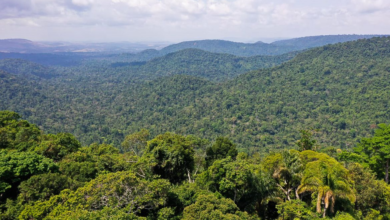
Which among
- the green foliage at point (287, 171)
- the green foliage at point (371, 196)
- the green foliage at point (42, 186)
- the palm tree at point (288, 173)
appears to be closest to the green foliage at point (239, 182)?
the green foliage at point (287, 171)

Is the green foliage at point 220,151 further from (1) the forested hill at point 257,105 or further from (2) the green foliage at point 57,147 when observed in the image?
(1) the forested hill at point 257,105

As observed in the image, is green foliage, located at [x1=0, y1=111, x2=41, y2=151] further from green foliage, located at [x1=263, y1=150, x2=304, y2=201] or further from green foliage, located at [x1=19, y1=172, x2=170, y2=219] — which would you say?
green foliage, located at [x1=263, y1=150, x2=304, y2=201]

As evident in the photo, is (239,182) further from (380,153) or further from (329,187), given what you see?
(380,153)

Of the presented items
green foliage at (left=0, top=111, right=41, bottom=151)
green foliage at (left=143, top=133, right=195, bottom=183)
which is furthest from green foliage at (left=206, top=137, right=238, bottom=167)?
green foliage at (left=0, top=111, right=41, bottom=151)

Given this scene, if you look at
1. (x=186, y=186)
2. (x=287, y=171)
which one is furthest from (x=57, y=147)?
(x=287, y=171)

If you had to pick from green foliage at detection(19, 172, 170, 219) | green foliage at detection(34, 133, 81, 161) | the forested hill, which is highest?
green foliage at detection(19, 172, 170, 219)

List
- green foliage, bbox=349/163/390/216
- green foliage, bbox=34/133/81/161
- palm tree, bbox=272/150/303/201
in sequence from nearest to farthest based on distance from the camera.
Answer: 1. green foliage, bbox=349/163/390/216
2. palm tree, bbox=272/150/303/201
3. green foliage, bbox=34/133/81/161

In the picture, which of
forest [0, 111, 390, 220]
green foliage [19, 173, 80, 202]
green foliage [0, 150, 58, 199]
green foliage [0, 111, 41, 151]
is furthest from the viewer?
green foliage [0, 111, 41, 151]
